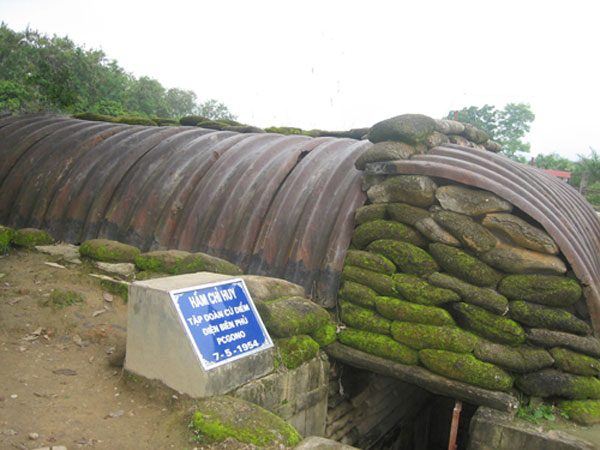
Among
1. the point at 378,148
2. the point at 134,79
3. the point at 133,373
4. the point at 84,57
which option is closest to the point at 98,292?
the point at 133,373

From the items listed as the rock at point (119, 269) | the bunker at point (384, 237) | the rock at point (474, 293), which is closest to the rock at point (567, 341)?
the bunker at point (384, 237)

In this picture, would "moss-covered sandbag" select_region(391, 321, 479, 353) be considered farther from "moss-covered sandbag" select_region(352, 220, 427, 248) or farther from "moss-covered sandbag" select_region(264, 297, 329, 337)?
"moss-covered sandbag" select_region(352, 220, 427, 248)

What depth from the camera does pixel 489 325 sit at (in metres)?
4.18

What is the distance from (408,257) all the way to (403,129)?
62.4 inches

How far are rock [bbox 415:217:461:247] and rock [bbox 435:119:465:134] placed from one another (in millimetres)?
1850

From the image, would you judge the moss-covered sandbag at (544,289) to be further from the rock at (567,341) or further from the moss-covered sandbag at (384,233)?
the moss-covered sandbag at (384,233)

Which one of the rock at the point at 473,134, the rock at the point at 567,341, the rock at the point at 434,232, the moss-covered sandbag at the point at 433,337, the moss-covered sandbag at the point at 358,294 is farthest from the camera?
the rock at the point at 473,134

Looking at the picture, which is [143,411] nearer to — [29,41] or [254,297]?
[254,297]

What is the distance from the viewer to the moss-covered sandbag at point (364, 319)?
4.57m

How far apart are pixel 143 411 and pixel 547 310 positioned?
141 inches

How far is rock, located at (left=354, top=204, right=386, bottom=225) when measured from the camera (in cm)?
505

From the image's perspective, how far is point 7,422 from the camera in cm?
298

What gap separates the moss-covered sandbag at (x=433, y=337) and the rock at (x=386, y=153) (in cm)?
184

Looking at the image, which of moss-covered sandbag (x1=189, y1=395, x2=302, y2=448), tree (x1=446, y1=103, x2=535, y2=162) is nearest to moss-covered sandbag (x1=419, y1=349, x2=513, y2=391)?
moss-covered sandbag (x1=189, y1=395, x2=302, y2=448)
